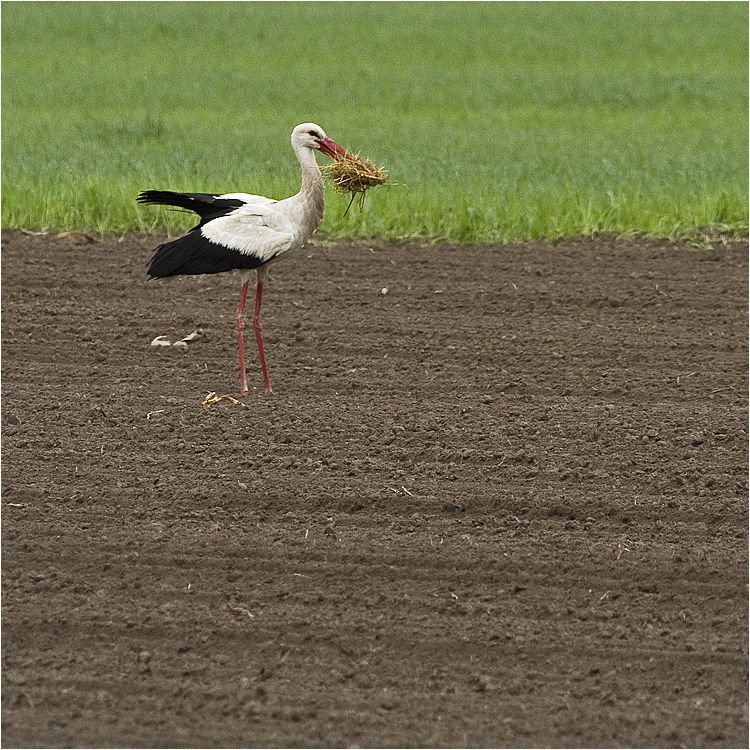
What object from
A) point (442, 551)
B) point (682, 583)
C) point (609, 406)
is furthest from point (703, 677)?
point (609, 406)

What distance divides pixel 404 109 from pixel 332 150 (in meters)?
14.1

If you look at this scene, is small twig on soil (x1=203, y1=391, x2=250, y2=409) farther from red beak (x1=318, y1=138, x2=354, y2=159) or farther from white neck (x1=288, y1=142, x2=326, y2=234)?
red beak (x1=318, y1=138, x2=354, y2=159)

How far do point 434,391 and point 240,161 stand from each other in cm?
709

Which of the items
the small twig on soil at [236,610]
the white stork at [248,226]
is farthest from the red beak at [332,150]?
the small twig on soil at [236,610]

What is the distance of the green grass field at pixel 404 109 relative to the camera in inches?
430

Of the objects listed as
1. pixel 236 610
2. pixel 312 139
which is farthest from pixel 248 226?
pixel 236 610

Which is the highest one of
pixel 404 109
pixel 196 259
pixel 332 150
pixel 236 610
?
pixel 404 109

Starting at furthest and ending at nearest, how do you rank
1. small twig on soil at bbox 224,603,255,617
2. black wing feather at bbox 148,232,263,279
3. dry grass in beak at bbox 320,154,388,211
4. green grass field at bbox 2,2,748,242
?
green grass field at bbox 2,2,748,242 < black wing feather at bbox 148,232,263,279 < dry grass in beak at bbox 320,154,388,211 < small twig on soil at bbox 224,603,255,617

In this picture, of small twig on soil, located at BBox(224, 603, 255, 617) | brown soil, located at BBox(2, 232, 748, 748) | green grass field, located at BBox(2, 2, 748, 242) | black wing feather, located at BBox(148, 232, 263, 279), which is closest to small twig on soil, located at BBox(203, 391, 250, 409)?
brown soil, located at BBox(2, 232, 748, 748)

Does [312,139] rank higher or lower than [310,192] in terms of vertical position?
higher

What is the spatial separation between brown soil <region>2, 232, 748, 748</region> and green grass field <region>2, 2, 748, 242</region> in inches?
75.0

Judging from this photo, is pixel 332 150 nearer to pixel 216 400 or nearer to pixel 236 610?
pixel 216 400

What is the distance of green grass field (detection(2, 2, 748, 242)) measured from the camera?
35.8 ft

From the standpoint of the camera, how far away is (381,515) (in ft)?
17.7
